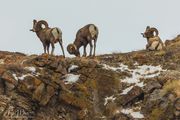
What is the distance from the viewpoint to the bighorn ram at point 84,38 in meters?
30.7

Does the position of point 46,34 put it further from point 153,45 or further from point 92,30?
point 153,45

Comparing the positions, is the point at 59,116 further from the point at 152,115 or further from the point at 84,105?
the point at 152,115

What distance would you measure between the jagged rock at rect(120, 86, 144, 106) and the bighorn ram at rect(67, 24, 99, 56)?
5.39m

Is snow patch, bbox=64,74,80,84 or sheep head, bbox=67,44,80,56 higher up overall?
sheep head, bbox=67,44,80,56

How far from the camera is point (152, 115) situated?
24.7m

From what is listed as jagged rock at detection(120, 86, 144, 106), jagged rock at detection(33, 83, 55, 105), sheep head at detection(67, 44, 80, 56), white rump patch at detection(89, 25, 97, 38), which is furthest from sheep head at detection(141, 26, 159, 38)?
jagged rock at detection(33, 83, 55, 105)

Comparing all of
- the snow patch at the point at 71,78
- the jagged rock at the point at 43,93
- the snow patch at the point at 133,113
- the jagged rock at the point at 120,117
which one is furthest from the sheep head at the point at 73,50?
the jagged rock at the point at 120,117

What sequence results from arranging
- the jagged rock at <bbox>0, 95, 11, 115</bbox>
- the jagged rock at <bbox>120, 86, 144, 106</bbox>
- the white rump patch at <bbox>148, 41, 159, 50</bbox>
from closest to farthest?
the jagged rock at <bbox>0, 95, 11, 115</bbox> < the jagged rock at <bbox>120, 86, 144, 106</bbox> < the white rump patch at <bbox>148, 41, 159, 50</bbox>

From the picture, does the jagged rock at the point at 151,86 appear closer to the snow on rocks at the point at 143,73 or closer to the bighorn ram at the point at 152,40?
the snow on rocks at the point at 143,73

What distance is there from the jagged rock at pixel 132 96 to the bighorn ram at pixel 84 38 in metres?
5.39

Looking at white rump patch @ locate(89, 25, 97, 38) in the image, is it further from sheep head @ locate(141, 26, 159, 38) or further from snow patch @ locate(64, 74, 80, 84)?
sheep head @ locate(141, 26, 159, 38)

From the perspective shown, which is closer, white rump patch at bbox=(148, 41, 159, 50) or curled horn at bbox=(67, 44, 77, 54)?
white rump patch at bbox=(148, 41, 159, 50)

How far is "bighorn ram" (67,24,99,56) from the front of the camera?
3066 cm

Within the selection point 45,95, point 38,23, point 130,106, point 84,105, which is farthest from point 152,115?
point 38,23
